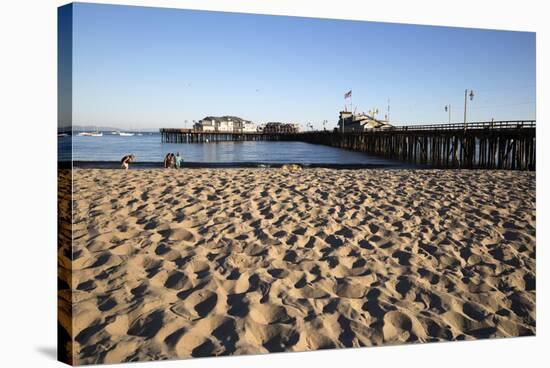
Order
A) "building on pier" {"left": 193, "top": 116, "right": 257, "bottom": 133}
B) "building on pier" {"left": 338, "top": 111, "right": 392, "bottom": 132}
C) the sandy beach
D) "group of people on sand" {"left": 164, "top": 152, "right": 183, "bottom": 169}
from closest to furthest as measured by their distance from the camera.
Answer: the sandy beach
"group of people on sand" {"left": 164, "top": 152, "right": 183, "bottom": 169}
"building on pier" {"left": 338, "top": 111, "right": 392, "bottom": 132}
"building on pier" {"left": 193, "top": 116, "right": 257, "bottom": 133}

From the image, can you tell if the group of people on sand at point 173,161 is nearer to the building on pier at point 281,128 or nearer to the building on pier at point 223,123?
the building on pier at point 281,128

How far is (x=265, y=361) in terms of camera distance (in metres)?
2.68

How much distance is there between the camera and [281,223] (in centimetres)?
448

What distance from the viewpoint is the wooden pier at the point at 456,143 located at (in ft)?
41.9

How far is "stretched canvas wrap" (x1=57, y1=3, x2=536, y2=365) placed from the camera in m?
2.75

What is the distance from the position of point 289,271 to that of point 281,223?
3.58 ft

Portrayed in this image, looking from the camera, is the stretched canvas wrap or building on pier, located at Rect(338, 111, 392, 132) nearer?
the stretched canvas wrap

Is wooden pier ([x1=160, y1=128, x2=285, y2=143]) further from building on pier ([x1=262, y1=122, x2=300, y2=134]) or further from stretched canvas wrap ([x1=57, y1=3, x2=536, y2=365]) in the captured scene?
stretched canvas wrap ([x1=57, y1=3, x2=536, y2=365])

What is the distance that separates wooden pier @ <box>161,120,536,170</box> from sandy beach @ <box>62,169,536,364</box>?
25.3 feet

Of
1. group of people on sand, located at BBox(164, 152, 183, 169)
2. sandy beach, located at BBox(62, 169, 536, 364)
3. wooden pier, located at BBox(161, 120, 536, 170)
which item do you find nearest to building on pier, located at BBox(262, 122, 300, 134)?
wooden pier, located at BBox(161, 120, 536, 170)

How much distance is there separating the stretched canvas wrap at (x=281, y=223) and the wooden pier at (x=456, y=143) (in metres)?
6.32

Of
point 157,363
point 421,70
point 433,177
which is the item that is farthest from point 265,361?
point 433,177

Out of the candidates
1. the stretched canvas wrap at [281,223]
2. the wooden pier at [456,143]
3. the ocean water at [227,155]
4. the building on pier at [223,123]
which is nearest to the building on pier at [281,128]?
the building on pier at [223,123]

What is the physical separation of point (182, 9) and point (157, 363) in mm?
2635
